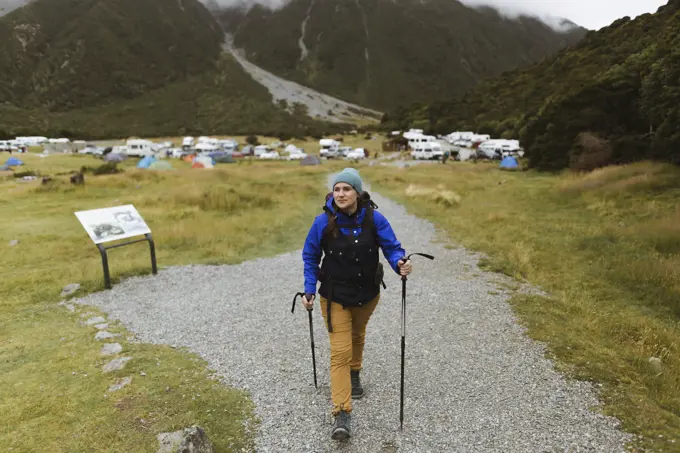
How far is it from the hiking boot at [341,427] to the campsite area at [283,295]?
2.67 ft

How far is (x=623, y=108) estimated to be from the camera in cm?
2616

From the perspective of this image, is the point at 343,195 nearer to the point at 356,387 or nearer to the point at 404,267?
the point at 404,267

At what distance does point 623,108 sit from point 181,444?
29.9 metres

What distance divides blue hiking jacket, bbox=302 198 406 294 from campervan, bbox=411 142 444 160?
182ft

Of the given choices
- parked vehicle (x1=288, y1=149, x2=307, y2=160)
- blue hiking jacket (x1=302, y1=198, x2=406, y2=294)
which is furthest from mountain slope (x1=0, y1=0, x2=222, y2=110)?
blue hiking jacket (x1=302, y1=198, x2=406, y2=294)

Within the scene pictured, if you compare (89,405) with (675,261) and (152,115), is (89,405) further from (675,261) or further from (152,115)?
(152,115)

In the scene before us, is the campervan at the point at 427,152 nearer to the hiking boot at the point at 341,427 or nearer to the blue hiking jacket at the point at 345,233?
the blue hiking jacket at the point at 345,233

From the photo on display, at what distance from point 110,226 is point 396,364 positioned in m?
7.44

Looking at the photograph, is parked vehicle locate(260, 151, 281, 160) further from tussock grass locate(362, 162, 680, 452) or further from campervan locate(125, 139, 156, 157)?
tussock grass locate(362, 162, 680, 452)

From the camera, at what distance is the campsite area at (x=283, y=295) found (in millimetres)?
4609

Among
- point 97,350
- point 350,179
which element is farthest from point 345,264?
point 97,350

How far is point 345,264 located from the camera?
4.25 m

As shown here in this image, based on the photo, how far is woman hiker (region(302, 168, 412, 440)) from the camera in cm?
421

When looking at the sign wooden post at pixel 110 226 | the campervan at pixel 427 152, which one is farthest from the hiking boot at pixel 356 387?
the campervan at pixel 427 152
